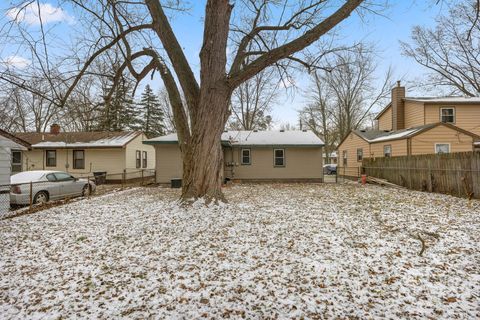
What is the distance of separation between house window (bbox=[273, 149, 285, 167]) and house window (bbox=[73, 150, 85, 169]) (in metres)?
14.1

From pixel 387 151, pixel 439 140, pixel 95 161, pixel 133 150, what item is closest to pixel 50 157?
pixel 95 161

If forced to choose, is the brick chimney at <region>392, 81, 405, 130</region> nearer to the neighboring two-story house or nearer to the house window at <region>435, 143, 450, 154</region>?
the neighboring two-story house

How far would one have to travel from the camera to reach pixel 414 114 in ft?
64.0

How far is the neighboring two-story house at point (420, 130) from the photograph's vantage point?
51.5 feet

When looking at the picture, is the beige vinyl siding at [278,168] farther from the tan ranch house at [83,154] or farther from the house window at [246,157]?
the tan ranch house at [83,154]

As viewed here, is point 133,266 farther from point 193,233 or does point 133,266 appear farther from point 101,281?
point 193,233

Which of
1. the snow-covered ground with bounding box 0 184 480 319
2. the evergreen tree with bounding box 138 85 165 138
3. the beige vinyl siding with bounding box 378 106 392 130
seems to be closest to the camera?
the snow-covered ground with bounding box 0 184 480 319

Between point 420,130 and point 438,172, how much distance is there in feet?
16.5

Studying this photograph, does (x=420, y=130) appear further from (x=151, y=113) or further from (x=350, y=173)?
(x=151, y=113)

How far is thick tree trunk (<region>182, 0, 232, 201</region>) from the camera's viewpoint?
7.25m

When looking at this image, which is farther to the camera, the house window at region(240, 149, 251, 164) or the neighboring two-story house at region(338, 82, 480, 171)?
the house window at region(240, 149, 251, 164)

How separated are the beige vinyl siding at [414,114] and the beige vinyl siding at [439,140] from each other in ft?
10.2

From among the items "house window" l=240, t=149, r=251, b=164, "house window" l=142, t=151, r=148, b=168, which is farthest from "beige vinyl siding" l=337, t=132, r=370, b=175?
"house window" l=142, t=151, r=148, b=168

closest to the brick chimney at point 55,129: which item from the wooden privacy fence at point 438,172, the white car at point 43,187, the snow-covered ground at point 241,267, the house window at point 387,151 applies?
the white car at point 43,187
